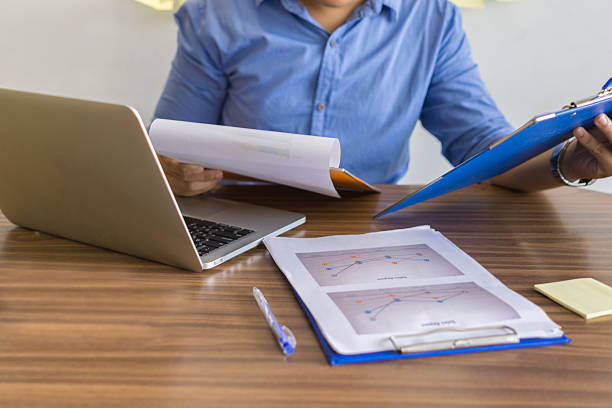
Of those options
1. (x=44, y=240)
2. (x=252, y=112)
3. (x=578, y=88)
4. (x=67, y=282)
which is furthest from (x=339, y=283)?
(x=578, y=88)

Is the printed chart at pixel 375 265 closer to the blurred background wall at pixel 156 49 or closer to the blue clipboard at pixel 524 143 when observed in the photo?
the blue clipboard at pixel 524 143

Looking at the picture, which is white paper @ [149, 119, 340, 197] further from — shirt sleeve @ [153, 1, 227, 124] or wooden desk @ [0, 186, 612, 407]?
shirt sleeve @ [153, 1, 227, 124]

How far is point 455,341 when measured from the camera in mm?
444

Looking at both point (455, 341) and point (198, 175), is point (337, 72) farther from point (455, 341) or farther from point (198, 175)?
point (455, 341)

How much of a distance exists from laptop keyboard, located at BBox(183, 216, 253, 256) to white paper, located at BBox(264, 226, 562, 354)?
0.16ft

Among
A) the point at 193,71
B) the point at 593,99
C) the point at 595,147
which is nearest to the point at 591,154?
the point at 595,147

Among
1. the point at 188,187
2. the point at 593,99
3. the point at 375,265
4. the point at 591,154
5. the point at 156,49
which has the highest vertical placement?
the point at 593,99

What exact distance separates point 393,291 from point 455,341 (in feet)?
0.35

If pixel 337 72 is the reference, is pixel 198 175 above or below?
below

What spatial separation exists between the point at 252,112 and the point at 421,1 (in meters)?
0.47

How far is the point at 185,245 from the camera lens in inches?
22.3

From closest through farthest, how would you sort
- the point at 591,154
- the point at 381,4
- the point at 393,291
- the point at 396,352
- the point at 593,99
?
the point at 396,352
the point at 393,291
the point at 593,99
the point at 591,154
the point at 381,4

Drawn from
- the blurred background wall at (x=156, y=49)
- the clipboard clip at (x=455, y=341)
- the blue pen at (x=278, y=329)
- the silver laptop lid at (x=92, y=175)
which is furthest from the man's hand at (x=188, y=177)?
the blurred background wall at (x=156, y=49)

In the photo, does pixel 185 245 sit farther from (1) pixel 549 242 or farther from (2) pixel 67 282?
(1) pixel 549 242
